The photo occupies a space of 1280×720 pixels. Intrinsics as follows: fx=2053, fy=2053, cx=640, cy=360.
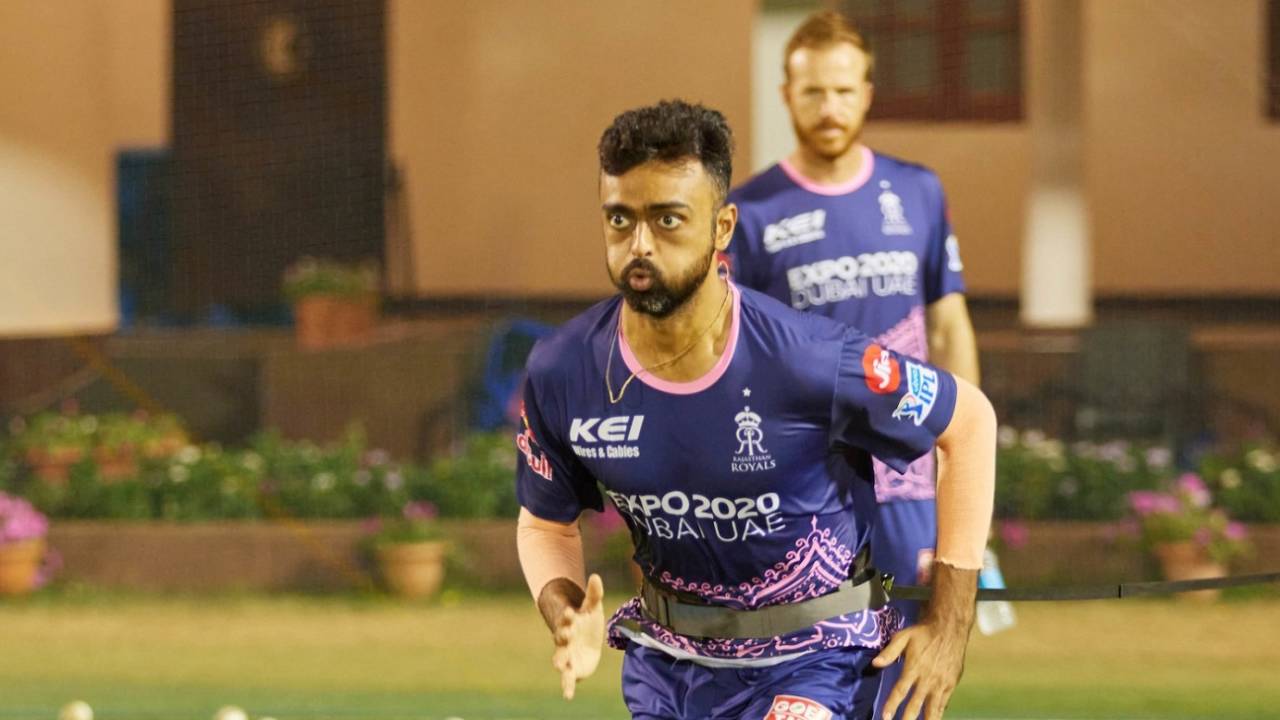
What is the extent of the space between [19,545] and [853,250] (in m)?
5.79

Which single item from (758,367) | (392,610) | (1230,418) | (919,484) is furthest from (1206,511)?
(758,367)

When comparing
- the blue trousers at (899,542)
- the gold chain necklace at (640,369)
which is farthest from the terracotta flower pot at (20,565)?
the gold chain necklace at (640,369)

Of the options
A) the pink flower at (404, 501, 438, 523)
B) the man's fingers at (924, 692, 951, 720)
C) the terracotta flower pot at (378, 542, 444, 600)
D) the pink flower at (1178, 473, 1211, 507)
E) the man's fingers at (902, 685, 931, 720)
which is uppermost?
the man's fingers at (902, 685, 931, 720)

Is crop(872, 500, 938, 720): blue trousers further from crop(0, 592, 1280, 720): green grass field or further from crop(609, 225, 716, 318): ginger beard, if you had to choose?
crop(0, 592, 1280, 720): green grass field

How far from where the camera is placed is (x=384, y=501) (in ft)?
32.6

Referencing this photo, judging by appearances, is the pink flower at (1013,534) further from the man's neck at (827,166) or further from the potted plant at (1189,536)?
the man's neck at (827,166)

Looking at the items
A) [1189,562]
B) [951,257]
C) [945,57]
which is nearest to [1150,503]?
[1189,562]

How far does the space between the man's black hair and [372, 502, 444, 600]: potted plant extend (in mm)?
6302

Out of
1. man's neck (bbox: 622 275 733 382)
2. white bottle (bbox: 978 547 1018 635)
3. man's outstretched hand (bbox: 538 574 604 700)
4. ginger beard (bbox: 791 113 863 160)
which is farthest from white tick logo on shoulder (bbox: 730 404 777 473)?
ginger beard (bbox: 791 113 863 160)

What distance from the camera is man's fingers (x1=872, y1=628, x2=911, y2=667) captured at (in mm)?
3457

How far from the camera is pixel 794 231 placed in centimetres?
510

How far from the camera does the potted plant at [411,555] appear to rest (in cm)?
952

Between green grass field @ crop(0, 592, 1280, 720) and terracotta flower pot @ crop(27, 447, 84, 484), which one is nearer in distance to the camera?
green grass field @ crop(0, 592, 1280, 720)

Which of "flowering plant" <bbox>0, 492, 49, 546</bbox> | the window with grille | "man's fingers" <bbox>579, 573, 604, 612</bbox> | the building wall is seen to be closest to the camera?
"man's fingers" <bbox>579, 573, 604, 612</bbox>
